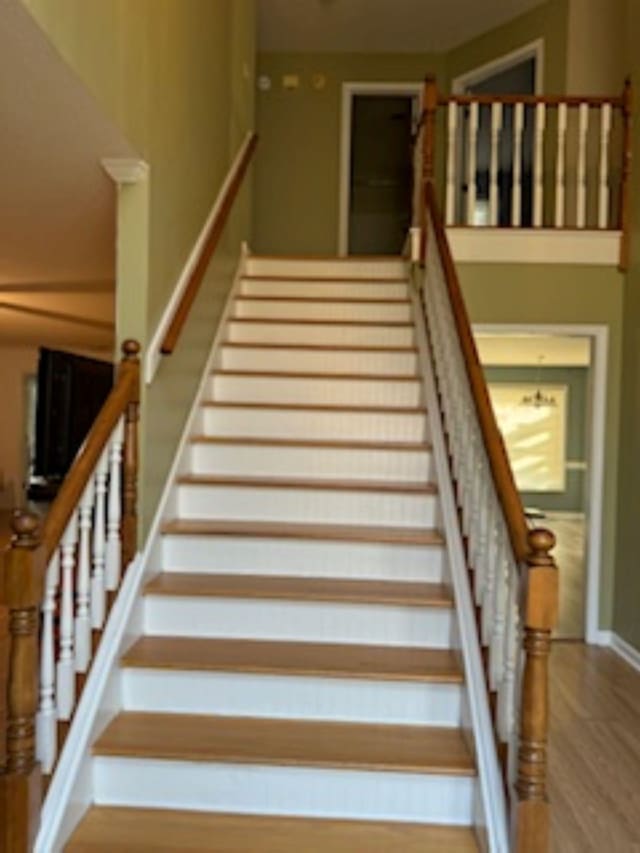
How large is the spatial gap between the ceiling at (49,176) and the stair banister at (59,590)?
690 millimetres

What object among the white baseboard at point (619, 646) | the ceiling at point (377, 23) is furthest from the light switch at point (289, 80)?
the white baseboard at point (619, 646)

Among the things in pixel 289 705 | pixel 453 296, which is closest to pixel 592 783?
pixel 289 705

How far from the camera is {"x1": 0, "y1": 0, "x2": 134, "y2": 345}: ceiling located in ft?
6.15

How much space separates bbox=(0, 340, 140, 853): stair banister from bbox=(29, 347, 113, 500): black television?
40cm

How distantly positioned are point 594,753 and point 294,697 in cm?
135

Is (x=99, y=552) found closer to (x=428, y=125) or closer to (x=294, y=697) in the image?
(x=294, y=697)

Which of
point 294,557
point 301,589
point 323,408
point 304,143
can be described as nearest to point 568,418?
point 304,143

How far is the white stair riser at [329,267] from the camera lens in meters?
4.99

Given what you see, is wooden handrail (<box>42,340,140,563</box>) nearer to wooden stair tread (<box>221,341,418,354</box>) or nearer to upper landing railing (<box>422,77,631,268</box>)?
wooden stair tread (<box>221,341,418,354</box>)

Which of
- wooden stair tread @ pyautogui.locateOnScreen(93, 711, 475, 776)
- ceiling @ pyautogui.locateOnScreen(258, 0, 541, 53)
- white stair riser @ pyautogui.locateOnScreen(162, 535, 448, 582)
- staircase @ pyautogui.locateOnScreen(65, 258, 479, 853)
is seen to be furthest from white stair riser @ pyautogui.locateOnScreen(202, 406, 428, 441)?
ceiling @ pyautogui.locateOnScreen(258, 0, 541, 53)

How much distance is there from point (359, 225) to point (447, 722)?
7.09 m

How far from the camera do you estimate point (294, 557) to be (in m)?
3.06

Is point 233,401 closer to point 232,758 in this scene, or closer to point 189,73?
point 189,73

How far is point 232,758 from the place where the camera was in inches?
88.0
